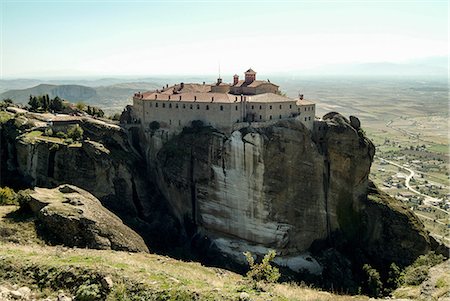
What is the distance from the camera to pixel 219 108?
5569 centimetres

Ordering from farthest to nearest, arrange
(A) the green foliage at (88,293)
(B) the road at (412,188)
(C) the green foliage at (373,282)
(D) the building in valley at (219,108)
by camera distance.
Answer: (B) the road at (412,188)
(D) the building in valley at (219,108)
(C) the green foliage at (373,282)
(A) the green foliage at (88,293)

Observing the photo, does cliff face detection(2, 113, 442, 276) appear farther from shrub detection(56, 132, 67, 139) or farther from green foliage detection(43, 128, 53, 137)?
shrub detection(56, 132, 67, 139)

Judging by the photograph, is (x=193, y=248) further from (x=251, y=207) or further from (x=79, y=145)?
(x=79, y=145)

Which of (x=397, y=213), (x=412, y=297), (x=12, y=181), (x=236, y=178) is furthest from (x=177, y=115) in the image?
(x=412, y=297)

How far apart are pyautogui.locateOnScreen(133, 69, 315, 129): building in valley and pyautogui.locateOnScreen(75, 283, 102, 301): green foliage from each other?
39143mm

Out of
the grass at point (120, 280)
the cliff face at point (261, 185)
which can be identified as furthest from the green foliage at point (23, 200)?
the cliff face at point (261, 185)

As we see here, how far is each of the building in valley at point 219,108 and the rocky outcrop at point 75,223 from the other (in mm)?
22918

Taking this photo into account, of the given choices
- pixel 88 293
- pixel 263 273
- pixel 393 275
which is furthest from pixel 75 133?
pixel 393 275

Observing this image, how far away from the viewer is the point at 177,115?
58.2 metres

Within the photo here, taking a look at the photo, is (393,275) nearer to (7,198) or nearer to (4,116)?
(7,198)

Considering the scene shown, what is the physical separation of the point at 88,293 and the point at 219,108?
40097mm

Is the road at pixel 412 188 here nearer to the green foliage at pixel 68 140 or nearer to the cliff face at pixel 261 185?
the cliff face at pixel 261 185

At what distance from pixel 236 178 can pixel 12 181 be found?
27355 millimetres

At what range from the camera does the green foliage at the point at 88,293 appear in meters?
17.7
